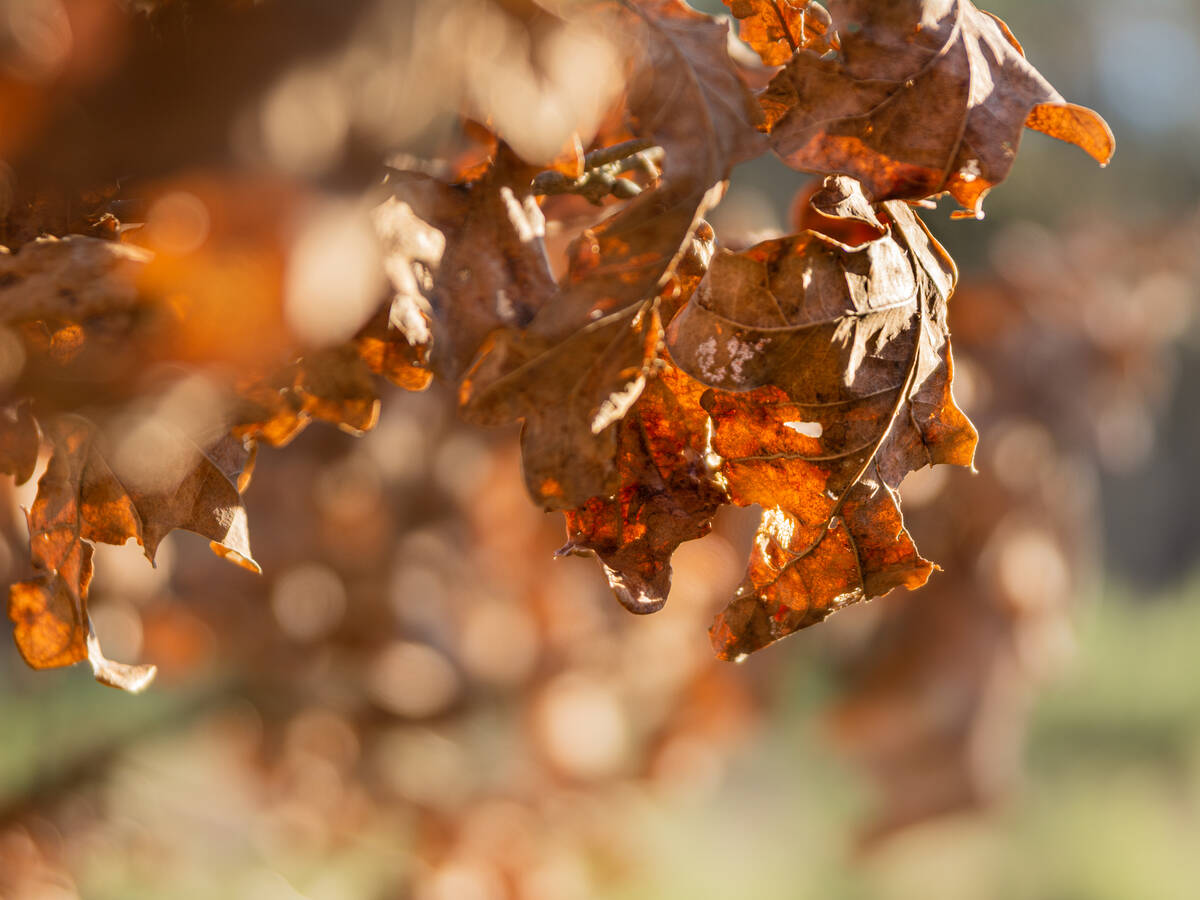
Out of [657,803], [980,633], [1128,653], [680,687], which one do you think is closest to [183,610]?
[680,687]

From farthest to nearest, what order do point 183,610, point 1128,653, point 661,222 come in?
point 1128,653 → point 183,610 → point 661,222

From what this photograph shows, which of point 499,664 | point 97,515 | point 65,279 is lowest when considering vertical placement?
point 499,664

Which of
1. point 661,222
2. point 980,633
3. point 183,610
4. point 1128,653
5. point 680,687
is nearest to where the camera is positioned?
point 661,222

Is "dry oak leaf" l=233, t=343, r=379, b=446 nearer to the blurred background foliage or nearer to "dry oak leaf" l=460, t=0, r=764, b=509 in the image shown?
"dry oak leaf" l=460, t=0, r=764, b=509

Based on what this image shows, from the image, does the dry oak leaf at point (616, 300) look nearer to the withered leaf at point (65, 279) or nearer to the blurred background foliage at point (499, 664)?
the withered leaf at point (65, 279)

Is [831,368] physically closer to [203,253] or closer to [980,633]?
[203,253]

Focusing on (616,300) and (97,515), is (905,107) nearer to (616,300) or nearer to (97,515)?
(616,300)

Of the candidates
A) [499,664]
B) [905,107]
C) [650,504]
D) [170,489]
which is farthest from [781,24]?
[499,664]
